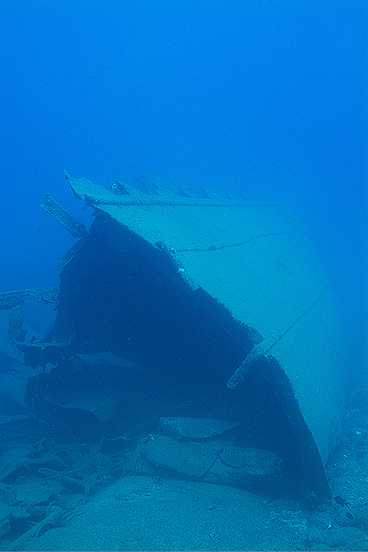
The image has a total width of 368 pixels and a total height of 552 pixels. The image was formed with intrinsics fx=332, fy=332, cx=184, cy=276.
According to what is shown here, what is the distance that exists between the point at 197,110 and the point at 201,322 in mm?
125368

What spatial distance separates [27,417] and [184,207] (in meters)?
4.37

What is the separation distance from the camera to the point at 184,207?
5797 millimetres

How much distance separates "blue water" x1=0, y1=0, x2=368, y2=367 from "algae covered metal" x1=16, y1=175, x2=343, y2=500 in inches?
245

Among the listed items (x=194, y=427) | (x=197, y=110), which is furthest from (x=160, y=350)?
(x=197, y=110)

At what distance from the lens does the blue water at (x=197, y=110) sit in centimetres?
3041

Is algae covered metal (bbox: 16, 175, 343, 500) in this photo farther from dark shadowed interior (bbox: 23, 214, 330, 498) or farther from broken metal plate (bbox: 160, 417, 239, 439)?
broken metal plate (bbox: 160, 417, 239, 439)

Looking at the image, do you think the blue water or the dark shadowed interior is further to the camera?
the blue water

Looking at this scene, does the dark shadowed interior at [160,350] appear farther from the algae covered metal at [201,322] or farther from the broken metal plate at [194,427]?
the broken metal plate at [194,427]

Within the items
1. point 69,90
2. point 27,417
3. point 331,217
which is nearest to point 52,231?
point 331,217

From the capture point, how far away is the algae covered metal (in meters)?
3.29

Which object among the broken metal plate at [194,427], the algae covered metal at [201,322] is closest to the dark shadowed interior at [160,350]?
the algae covered metal at [201,322]

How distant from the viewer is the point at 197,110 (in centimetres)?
11500

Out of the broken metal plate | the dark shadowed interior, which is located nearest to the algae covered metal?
the dark shadowed interior

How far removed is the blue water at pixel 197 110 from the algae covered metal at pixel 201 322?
623cm
